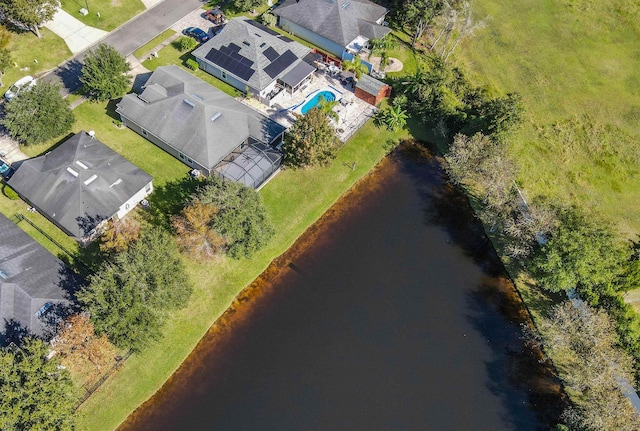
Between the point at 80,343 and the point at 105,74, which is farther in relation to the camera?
the point at 105,74

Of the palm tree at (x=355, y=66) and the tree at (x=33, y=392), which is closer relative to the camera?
the tree at (x=33, y=392)

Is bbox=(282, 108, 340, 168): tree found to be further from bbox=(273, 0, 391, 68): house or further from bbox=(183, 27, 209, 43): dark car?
bbox=(183, 27, 209, 43): dark car

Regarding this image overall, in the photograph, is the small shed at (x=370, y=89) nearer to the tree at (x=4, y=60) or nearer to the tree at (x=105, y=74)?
the tree at (x=105, y=74)

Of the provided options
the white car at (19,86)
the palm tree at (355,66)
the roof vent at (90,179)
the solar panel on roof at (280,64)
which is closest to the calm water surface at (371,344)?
the palm tree at (355,66)

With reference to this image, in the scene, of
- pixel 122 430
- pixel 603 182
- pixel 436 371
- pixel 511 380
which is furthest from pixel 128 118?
pixel 603 182

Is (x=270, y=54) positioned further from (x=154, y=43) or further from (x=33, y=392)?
(x=33, y=392)

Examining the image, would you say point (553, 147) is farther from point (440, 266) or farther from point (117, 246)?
point (117, 246)

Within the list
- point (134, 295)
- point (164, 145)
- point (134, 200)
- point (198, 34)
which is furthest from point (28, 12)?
point (134, 295)
